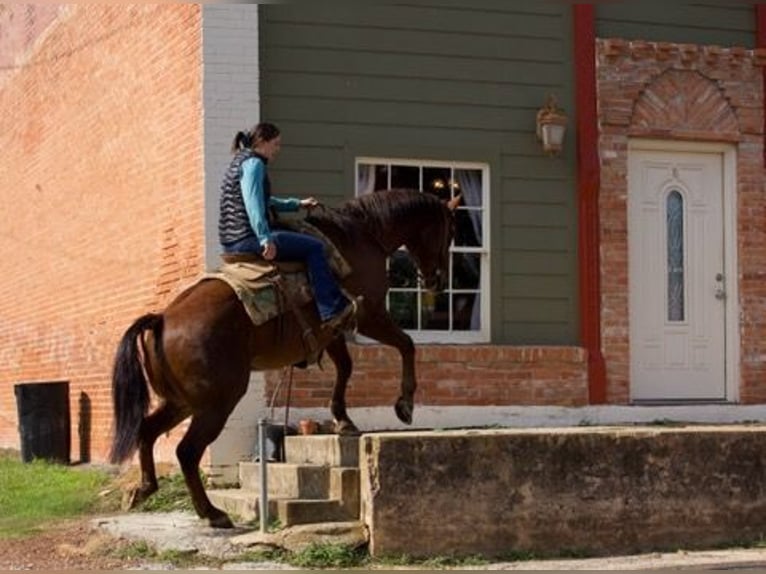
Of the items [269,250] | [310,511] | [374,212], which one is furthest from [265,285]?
[310,511]

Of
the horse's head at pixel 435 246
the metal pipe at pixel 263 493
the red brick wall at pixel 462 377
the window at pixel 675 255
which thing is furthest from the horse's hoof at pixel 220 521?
the window at pixel 675 255

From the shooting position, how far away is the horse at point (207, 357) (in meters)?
8.53

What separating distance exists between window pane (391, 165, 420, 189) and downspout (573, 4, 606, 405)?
158 centimetres

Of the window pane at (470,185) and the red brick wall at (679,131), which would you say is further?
the red brick wall at (679,131)

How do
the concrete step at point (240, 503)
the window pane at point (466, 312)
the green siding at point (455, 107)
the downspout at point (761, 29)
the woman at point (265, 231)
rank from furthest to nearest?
the downspout at point (761, 29) < the window pane at point (466, 312) < the green siding at point (455, 107) < the concrete step at point (240, 503) < the woman at point (265, 231)

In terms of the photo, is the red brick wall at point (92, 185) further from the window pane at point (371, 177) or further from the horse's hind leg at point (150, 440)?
the horse's hind leg at point (150, 440)

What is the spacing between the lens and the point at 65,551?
29.0 ft

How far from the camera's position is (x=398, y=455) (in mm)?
8336

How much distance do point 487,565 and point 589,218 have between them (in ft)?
15.9

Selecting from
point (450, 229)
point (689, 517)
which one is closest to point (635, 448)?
point (689, 517)

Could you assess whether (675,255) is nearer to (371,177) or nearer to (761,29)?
(761,29)

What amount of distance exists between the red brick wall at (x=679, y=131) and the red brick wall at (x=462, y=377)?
20.1 inches

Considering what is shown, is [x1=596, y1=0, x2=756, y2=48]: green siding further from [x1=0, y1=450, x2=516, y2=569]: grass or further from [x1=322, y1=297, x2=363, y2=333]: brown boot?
[x1=0, y1=450, x2=516, y2=569]: grass

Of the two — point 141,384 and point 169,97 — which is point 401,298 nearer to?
point 169,97
